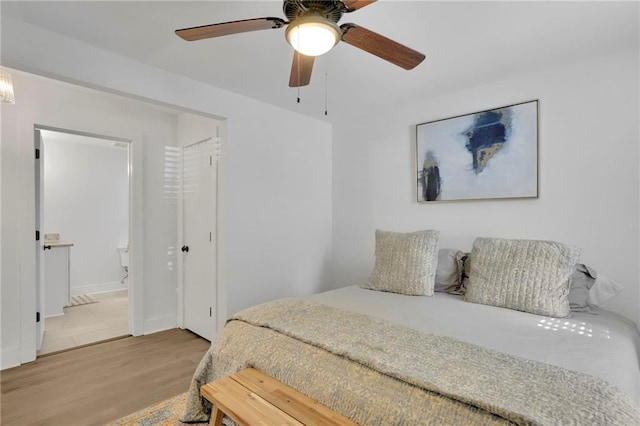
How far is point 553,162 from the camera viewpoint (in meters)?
2.36

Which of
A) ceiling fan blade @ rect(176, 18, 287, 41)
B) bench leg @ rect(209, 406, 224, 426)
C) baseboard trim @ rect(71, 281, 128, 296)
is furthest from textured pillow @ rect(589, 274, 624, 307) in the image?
baseboard trim @ rect(71, 281, 128, 296)

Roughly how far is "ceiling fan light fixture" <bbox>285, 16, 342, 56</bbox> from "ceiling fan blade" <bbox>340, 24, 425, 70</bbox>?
0.08 metres

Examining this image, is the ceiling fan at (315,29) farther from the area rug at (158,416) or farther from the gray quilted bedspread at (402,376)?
the area rug at (158,416)

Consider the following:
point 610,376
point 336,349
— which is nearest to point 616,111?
point 610,376

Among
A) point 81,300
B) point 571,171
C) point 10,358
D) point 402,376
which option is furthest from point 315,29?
point 81,300

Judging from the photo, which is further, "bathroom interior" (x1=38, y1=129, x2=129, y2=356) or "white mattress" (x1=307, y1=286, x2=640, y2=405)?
"bathroom interior" (x1=38, y1=129, x2=129, y2=356)

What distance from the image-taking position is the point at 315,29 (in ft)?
4.30

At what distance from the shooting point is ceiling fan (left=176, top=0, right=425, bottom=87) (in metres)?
1.29

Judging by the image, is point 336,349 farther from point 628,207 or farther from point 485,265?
point 628,207

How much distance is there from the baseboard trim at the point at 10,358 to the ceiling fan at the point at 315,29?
2.91 meters

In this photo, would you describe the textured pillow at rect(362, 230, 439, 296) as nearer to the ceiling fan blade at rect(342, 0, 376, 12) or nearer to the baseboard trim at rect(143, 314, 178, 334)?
the ceiling fan blade at rect(342, 0, 376, 12)

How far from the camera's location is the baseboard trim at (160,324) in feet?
11.3

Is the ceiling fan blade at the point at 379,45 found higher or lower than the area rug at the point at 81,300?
higher

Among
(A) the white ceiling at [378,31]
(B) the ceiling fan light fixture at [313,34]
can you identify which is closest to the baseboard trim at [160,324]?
(A) the white ceiling at [378,31]
